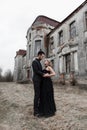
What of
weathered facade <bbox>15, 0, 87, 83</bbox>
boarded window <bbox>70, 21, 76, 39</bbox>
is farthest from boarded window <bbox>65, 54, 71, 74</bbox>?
boarded window <bbox>70, 21, 76, 39</bbox>

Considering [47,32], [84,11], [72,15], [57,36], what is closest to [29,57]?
[47,32]

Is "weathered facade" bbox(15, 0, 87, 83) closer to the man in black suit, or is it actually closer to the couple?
the couple

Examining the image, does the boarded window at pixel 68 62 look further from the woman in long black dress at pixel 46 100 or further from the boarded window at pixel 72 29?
the woman in long black dress at pixel 46 100

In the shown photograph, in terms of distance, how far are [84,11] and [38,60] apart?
11.6m

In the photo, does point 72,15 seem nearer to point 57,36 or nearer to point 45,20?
point 57,36

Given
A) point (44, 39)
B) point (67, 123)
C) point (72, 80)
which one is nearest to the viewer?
point (67, 123)

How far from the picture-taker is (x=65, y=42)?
17797 mm

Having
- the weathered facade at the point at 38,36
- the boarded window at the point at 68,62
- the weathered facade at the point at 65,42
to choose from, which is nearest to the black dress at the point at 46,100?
the weathered facade at the point at 65,42

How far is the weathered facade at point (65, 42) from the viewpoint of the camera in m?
15.0

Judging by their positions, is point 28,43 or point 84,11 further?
point 28,43

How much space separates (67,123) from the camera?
4.66m

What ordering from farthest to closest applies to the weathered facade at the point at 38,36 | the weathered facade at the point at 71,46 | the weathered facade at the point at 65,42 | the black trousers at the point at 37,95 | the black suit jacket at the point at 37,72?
the weathered facade at the point at 38,36
the weathered facade at the point at 65,42
the weathered facade at the point at 71,46
the black suit jacket at the point at 37,72
the black trousers at the point at 37,95

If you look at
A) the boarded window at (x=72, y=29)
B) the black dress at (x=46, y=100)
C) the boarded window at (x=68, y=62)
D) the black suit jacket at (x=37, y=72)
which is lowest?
the black dress at (x=46, y=100)

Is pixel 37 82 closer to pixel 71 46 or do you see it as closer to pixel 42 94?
pixel 42 94
